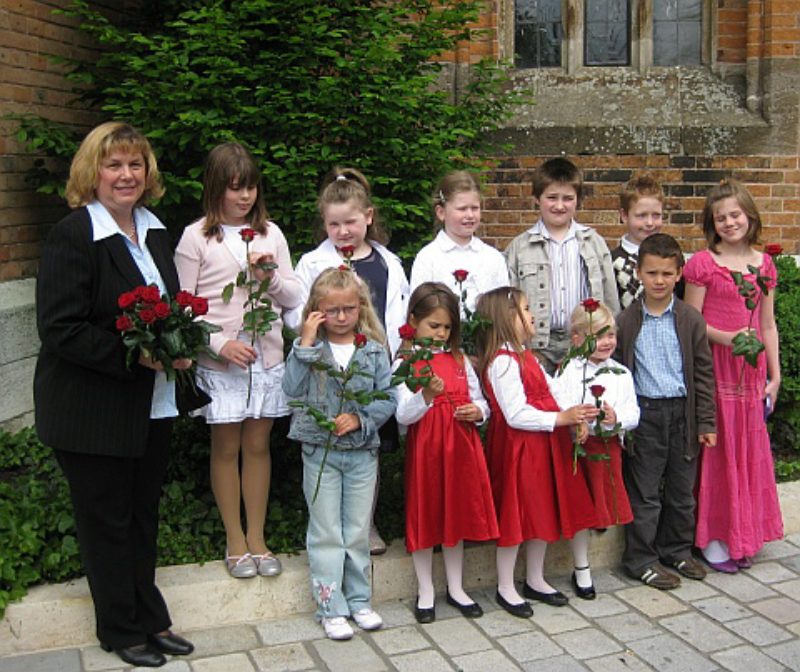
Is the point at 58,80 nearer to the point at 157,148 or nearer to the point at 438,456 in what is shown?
the point at 157,148

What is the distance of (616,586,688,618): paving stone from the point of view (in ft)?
15.0

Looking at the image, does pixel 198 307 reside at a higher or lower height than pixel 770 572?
higher

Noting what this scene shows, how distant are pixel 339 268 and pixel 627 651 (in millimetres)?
1969

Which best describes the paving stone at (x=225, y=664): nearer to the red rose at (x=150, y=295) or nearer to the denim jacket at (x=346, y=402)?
the denim jacket at (x=346, y=402)

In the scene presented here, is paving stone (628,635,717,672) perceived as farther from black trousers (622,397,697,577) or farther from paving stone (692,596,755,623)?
black trousers (622,397,697,577)

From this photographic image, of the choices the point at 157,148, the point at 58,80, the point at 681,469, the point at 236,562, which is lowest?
the point at 236,562

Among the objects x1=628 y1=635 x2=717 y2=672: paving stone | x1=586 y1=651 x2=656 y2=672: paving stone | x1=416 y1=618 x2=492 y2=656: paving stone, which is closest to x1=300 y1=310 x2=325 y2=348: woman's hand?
x1=416 y1=618 x2=492 y2=656: paving stone

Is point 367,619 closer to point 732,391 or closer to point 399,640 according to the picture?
point 399,640

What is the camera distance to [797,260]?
799 cm

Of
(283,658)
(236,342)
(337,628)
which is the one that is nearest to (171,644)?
(283,658)

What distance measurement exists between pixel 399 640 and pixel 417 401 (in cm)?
100

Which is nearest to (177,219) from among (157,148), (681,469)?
(157,148)

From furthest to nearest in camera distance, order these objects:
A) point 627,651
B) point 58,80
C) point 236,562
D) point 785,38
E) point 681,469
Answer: point 785,38 → point 58,80 → point 681,469 → point 236,562 → point 627,651

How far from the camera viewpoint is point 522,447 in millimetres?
4496
